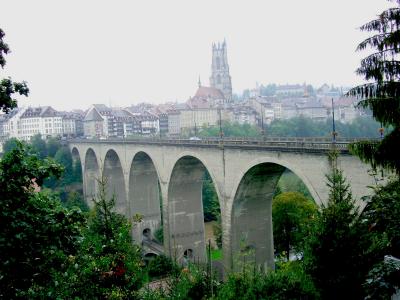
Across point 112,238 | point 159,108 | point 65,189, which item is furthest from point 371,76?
point 159,108

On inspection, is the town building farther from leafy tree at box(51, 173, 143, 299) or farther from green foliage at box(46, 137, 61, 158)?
leafy tree at box(51, 173, 143, 299)

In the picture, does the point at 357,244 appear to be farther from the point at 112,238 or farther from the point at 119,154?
the point at 119,154

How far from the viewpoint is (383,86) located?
10.8 m

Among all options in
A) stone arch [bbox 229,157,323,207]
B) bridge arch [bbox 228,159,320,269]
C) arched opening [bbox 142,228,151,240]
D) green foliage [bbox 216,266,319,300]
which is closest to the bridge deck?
stone arch [bbox 229,157,323,207]

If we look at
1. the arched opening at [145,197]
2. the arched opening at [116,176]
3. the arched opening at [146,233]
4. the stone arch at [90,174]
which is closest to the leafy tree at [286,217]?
the arched opening at [145,197]

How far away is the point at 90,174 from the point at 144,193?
20627 mm

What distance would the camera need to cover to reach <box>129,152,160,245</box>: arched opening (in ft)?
173

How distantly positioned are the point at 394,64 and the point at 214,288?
9.00 metres

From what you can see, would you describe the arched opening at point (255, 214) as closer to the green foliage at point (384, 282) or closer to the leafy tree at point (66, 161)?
the green foliage at point (384, 282)

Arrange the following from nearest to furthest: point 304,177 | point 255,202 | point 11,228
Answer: point 11,228
point 304,177
point 255,202

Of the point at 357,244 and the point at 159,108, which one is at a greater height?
the point at 159,108

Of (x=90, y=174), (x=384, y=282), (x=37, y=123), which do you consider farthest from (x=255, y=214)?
(x=37, y=123)

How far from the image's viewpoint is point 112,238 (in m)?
12.3

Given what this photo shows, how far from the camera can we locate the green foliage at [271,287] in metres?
12.8
